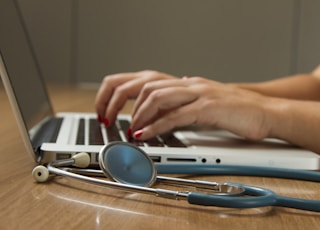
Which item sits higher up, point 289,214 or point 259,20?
point 289,214

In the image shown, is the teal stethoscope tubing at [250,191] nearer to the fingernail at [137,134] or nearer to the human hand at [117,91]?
the fingernail at [137,134]

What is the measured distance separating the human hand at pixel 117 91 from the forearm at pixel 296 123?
10.0 inches

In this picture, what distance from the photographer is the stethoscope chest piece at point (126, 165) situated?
0.52 metres

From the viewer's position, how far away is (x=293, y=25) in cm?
321

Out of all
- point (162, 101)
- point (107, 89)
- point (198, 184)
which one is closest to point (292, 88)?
point (107, 89)

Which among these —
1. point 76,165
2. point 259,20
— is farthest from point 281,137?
point 259,20

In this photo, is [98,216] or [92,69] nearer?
[98,216]

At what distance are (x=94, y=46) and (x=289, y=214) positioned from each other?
291 centimetres

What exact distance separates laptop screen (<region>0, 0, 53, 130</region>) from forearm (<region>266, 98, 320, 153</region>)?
34 centimetres

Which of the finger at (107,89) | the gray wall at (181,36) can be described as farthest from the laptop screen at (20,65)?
the gray wall at (181,36)

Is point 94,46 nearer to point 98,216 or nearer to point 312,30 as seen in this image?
point 312,30

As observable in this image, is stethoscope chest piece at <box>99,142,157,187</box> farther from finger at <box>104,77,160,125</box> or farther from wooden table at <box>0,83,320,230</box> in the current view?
finger at <box>104,77,160,125</box>

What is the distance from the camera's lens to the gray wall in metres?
3.20

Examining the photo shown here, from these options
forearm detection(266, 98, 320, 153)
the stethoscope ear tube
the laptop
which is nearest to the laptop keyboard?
the laptop
